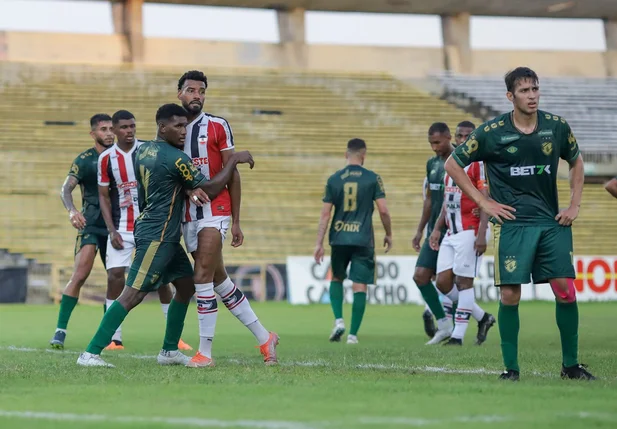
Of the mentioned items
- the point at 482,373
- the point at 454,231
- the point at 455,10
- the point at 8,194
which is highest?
the point at 455,10

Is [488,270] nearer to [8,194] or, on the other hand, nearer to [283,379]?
[8,194]

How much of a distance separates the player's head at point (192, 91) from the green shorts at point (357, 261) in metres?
4.66

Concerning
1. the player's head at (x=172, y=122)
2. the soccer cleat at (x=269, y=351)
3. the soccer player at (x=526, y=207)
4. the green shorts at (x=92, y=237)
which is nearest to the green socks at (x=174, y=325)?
the soccer cleat at (x=269, y=351)

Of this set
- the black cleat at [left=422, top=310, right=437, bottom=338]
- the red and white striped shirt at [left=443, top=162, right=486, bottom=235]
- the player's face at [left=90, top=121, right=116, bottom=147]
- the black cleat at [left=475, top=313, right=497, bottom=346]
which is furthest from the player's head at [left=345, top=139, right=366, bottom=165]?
the player's face at [left=90, top=121, right=116, bottom=147]

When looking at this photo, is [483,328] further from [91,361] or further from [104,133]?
[91,361]

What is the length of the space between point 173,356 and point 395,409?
3447 millimetres

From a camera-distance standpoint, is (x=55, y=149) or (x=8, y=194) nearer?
(x=8, y=194)

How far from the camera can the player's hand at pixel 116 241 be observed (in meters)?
10.6

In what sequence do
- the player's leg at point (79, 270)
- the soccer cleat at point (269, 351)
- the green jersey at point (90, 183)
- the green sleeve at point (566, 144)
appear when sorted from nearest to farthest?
1. the green sleeve at point (566, 144)
2. the soccer cleat at point (269, 351)
3. the player's leg at point (79, 270)
4. the green jersey at point (90, 183)

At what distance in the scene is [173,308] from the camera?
865 cm

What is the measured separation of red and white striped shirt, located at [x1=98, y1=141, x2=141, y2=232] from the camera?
1060 centimetres

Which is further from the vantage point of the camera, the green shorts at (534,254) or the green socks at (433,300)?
the green socks at (433,300)

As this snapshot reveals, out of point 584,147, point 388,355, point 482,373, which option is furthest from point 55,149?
point 482,373

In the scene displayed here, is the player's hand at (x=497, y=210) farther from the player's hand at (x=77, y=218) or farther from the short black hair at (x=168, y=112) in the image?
the player's hand at (x=77, y=218)
